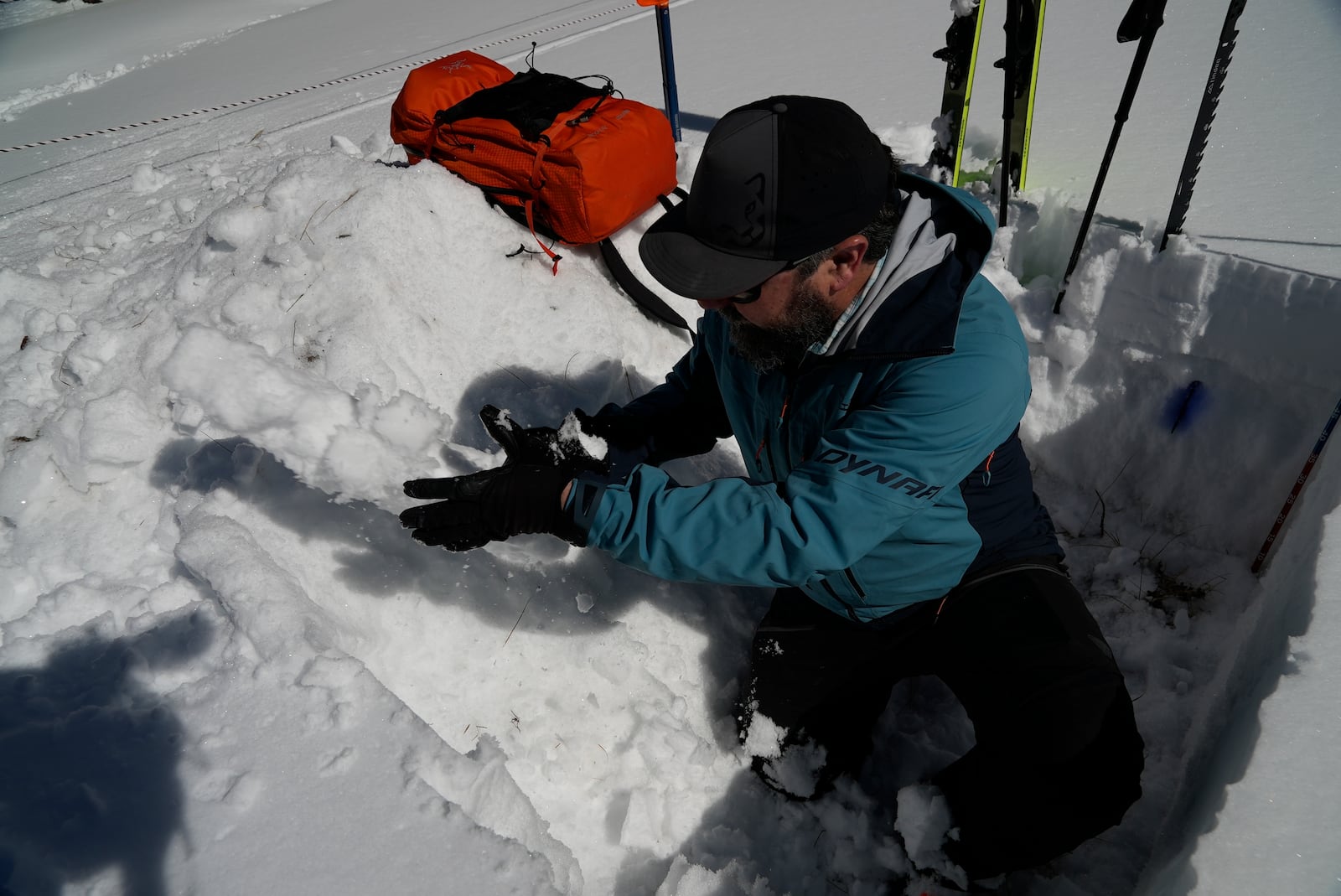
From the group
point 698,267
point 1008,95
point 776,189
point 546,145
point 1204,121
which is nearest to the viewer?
point 776,189

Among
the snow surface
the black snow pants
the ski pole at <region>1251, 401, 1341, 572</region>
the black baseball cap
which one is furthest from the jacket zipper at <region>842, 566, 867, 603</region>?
the ski pole at <region>1251, 401, 1341, 572</region>

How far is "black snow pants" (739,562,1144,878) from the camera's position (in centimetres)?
171

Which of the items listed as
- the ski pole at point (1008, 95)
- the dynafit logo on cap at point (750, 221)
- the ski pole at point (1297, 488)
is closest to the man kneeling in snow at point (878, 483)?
the dynafit logo on cap at point (750, 221)

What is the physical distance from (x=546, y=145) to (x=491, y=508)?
168 cm

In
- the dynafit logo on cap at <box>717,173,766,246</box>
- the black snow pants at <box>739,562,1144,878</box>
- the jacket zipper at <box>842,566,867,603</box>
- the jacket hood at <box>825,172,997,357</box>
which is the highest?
the dynafit logo on cap at <box>717,173,766,246</box>

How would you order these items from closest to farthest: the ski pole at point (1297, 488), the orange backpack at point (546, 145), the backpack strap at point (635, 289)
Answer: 1. the ski pole at point (1297, 488)
2. the orange backpack at point (546, 145)
3. the backpack strap at point (635, 289)

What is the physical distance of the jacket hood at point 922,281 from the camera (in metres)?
1.59

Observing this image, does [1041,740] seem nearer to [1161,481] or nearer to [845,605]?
[845,605]

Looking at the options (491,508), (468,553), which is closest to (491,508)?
(491,508)

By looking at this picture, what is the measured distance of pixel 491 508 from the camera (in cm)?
178

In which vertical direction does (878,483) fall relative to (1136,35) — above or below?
below

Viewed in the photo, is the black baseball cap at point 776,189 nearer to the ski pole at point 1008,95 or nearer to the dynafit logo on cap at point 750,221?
the dynafit logo on cap at point 750,221

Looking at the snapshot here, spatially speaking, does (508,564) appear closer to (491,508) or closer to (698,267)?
(491,508)

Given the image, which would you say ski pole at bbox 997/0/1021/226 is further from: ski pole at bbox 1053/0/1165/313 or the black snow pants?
the black snow pants
